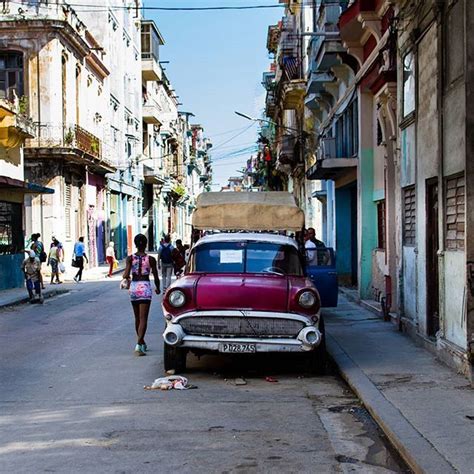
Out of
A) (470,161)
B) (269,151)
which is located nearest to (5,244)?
(470,161)

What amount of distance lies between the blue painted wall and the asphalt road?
43.6 feet

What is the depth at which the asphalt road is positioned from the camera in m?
6.29

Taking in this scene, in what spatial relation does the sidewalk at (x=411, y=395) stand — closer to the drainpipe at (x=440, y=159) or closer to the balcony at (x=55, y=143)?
the drainpipe at (x=440, y=159)

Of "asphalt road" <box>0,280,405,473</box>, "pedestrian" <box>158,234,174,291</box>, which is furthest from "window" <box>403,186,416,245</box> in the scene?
"pedestrian" <box>158,234,174,291</box>

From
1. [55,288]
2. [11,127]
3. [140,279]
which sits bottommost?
[55,288]

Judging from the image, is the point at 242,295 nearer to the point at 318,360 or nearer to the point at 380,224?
the point at 318,360

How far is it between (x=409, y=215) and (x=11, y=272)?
16584 millimetres

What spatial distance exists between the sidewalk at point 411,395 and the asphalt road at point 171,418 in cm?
20

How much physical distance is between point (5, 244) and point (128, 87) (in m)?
27.8

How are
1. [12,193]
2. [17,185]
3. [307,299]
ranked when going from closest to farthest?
[307,299], [17,185], [12,193]

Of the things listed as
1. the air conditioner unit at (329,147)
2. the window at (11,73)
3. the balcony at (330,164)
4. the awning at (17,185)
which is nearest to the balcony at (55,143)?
the window at (11,73)

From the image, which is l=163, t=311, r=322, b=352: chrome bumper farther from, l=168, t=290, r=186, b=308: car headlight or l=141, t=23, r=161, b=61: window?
l=141, t=23, r=161, b=61: window

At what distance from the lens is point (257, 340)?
9758mm

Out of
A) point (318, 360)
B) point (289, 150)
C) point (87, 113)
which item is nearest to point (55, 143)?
A: point (87, 113)
